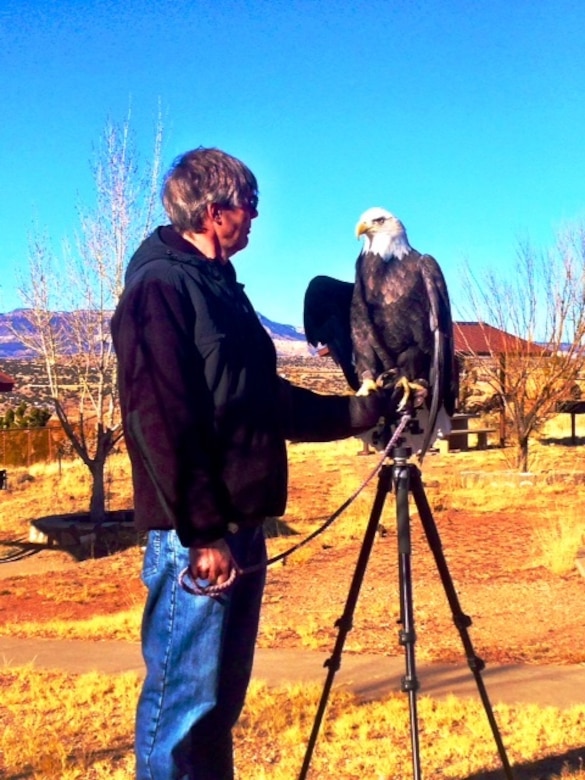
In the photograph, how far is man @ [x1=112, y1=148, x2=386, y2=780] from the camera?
1911mm

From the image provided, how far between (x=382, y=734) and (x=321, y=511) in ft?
27.4

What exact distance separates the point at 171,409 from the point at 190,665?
0.62 m

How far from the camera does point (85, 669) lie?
15.9 feet

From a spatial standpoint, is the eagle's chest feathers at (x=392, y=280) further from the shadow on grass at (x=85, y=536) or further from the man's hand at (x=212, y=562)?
the shadow on grass at (x=85, y=536)

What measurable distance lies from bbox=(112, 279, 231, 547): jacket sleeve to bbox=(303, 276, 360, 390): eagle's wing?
1316mm

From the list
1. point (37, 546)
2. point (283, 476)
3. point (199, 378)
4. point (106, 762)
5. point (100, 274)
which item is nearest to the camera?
point (199, 378)

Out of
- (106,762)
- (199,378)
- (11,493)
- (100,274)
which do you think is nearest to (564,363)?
(100,274)

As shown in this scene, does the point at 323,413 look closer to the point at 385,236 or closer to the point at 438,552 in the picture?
the point at 438,552

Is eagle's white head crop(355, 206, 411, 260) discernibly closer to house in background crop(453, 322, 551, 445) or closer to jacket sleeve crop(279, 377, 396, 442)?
jacket sleeve crop(279, 377, 396, 442)

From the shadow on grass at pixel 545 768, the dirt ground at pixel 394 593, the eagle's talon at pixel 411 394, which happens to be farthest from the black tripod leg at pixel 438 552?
the dirt ground at pixel 394 593

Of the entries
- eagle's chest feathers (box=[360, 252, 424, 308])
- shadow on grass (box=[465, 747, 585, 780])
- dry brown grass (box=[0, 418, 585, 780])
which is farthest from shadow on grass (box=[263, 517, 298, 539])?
eagle's chest feathers (box=[360, 252, 424, 308])

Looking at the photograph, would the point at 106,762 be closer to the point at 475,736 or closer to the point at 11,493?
the point at 475,736

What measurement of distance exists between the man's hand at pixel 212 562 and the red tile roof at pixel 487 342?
12.9 metres

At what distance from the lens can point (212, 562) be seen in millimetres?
1953
